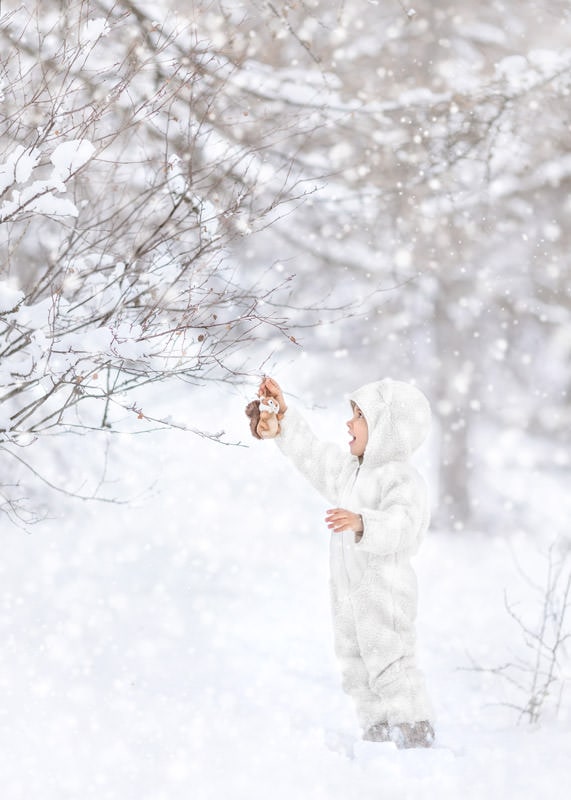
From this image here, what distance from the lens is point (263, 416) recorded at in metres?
3.80

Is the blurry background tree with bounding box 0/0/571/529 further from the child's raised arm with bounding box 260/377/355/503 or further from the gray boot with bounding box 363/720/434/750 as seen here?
the gray boot with bounding box 363/720/434/750

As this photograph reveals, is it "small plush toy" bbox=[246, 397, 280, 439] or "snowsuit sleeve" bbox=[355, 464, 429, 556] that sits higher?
"small plush toy" bbox=[246, 397, 280, 439]

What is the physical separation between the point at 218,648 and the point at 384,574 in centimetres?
303

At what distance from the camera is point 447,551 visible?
929 cm

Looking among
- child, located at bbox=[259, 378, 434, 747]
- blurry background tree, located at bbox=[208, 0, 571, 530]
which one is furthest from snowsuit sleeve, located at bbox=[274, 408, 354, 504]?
blurry background tree, located at bbox=[208, 0, 571, 530]

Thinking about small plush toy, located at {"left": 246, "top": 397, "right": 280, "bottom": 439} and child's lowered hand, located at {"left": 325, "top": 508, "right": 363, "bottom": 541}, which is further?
small plush toy, located at {"left": 246, "top": 397, "right": 280, "bottom": 439}

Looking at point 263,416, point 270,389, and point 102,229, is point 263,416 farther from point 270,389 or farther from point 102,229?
point 102,229

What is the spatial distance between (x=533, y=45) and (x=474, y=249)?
2124mm

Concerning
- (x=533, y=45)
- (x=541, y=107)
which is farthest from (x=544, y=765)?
(x=533, y=45)

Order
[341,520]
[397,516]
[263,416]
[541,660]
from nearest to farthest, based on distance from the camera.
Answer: [341,520] → [397,516] → [263,416] → [541,660]

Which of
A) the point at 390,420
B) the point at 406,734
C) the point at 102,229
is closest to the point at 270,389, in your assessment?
the point at 390,420

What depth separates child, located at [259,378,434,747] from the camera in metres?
3.59

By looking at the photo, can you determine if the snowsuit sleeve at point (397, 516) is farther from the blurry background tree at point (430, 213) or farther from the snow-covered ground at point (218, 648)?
the blurry background tree at point (430, 213)

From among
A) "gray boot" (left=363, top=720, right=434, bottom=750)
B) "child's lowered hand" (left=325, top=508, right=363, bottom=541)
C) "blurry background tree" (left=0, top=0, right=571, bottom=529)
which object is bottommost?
"gray boot" (left=363, top=720, right=434, bottom=750)
